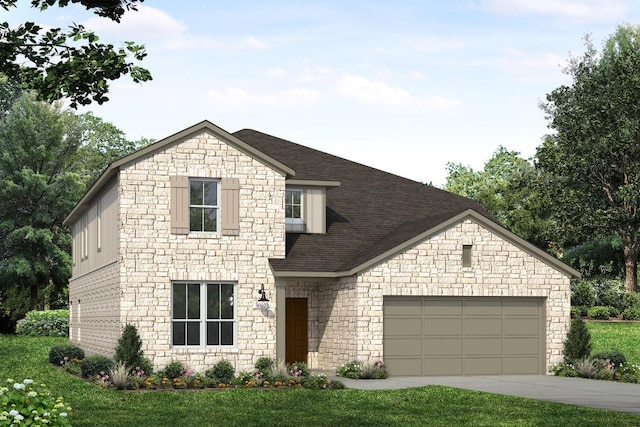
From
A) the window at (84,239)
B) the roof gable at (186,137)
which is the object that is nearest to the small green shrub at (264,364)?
the roof gable at (186,137)

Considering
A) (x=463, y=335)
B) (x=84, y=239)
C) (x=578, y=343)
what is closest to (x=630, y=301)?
(x=578, y=343)

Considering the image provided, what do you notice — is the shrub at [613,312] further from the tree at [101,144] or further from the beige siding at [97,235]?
the tree at [101,144]

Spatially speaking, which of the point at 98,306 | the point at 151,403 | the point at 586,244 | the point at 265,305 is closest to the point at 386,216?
the point at 265,305

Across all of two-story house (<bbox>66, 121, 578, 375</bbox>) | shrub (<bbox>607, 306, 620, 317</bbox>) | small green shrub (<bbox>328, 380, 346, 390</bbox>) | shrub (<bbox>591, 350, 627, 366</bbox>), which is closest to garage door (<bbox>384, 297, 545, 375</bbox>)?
two-story house (<bbox>66, 121, 578, 375</bbox>)

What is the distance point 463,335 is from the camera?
27953 millimetres

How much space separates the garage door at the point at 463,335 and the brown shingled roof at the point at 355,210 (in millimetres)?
1978

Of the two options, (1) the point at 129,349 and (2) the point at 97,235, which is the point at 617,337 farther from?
(1) the point at 129,349

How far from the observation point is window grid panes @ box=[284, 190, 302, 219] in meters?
31.3

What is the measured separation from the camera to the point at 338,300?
93.4 ft

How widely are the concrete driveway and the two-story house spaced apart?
44.6 inches

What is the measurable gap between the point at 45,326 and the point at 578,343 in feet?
96.7

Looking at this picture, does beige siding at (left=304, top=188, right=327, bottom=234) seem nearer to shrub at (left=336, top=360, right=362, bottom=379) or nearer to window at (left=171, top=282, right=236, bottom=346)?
window at (left=171, top=282, right=236, bottom=346)

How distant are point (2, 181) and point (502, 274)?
119 ft

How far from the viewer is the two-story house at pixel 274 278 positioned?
1061 inches
